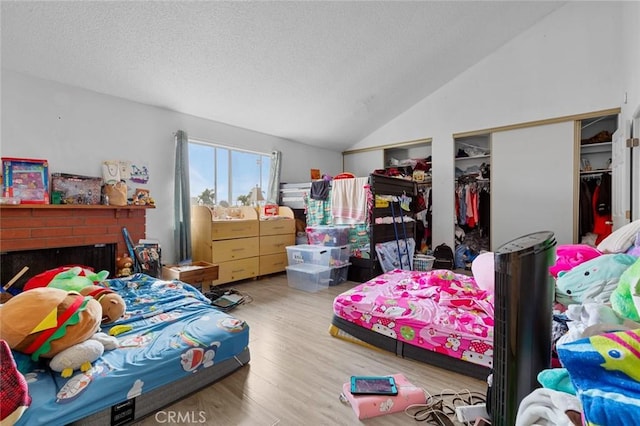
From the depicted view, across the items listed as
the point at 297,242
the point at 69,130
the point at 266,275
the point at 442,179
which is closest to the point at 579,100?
the point at 442,179

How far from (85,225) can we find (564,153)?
604 cm

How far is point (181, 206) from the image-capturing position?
376 centimetres

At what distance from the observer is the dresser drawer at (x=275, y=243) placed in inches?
172

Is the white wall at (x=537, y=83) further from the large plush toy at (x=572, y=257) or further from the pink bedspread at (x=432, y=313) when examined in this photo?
the pink bedspread at (x=432, y=313)

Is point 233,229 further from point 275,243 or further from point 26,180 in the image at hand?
point 26,180

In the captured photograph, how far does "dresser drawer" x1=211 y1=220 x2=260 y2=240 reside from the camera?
378 cm

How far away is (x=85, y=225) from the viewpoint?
306 centimetres

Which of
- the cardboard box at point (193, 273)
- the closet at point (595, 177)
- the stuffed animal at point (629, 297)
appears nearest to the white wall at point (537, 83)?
the closet at point (595, 177)

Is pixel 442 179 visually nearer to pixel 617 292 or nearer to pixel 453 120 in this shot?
pixel 453 120

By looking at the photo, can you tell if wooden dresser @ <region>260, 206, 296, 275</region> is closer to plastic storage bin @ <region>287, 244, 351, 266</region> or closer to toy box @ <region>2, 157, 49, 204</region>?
plastic storage bin @ <region>287, 244, 351, 266</region>

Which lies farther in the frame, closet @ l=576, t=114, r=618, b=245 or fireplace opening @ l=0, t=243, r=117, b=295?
closet @ l=576, t=114, r=618, b=245

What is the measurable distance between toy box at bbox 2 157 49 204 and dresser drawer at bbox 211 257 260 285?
1925 mm

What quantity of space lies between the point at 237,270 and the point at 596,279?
364cm

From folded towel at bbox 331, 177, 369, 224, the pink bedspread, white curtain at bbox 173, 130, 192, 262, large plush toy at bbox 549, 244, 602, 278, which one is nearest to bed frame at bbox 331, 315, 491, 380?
the pink bedspread
